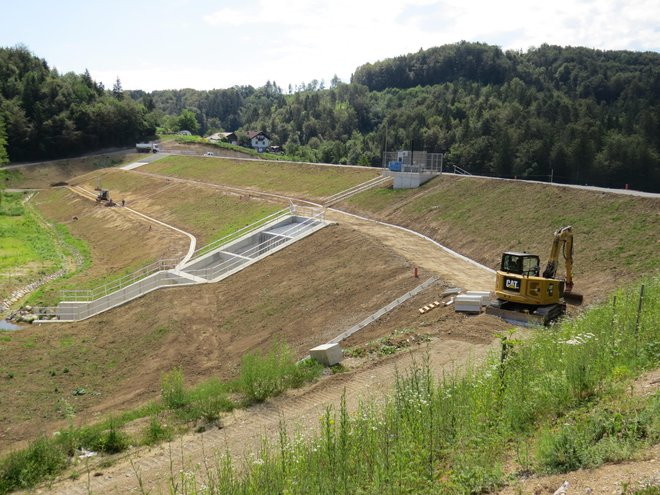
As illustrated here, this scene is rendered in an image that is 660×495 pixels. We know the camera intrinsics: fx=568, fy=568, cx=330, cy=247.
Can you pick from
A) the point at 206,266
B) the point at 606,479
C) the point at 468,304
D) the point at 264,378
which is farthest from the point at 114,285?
the point at 606,479

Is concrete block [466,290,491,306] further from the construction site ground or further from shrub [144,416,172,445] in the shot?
shrub [144,416,172,445]

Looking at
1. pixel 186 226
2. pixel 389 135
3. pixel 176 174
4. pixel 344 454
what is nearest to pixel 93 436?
pixel 344 454

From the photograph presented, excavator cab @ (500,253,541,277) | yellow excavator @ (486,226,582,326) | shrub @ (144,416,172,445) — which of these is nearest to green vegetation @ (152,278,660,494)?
shrub @ (144,416,172,445)

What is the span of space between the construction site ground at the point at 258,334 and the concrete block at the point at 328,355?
0.50 m

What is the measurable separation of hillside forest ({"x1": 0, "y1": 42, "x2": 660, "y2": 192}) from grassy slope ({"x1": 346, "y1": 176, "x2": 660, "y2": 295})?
830cm

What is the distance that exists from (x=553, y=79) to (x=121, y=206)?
12777 centimetres

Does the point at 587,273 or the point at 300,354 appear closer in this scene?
the point at 300,354

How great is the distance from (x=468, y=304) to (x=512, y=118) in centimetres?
6284

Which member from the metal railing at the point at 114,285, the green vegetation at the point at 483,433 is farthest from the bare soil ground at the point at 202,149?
the green vegetation at the point at 483,433

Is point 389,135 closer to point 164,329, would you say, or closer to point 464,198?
point 464,198

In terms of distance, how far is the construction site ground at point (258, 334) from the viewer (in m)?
13.4

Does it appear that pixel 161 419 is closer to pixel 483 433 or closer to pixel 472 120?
pixel 483 433

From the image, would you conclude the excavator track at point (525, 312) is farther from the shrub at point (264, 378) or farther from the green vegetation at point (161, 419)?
the shrub at point (264, 378)

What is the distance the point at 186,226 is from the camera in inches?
1719
